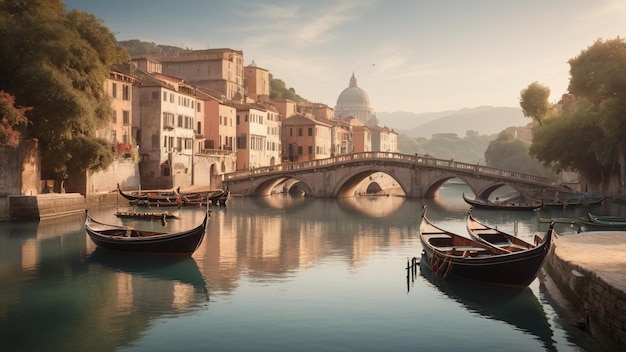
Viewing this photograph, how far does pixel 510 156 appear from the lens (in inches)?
4203

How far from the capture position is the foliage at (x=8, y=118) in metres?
30.7

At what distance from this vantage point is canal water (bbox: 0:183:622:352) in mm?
13766

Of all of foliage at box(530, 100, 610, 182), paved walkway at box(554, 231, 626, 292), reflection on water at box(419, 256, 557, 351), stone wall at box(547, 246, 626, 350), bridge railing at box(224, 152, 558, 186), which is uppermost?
foliage at box(530, 100, 610, 182)

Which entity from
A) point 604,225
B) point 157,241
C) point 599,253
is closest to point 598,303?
point 599,253

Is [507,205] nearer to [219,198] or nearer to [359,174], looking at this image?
[359,174]

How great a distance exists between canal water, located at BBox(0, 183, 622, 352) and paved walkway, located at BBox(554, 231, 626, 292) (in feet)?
3.86

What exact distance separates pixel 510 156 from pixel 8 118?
289ft

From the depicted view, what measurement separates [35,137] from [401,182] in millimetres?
30367

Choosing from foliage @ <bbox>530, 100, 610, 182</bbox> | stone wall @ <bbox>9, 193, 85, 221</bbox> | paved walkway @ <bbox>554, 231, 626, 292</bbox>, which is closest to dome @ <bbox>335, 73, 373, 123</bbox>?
foliage @ <bbox>530, 100, 610, 182</bbox>

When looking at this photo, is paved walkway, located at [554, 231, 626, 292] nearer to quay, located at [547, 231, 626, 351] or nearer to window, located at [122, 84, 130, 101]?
quay, located at [547, 231, 626, 351]

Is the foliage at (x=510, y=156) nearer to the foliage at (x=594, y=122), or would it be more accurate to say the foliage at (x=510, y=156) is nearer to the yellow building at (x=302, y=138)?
the yellow building at (x=302, y=138)

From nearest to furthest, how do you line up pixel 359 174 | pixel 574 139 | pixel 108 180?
pixel 108 180 < pixel 574 139 < pixel 359 174

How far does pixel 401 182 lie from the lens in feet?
184

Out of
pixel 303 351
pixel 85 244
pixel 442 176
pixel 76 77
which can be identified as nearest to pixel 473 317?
pixel 303 351
